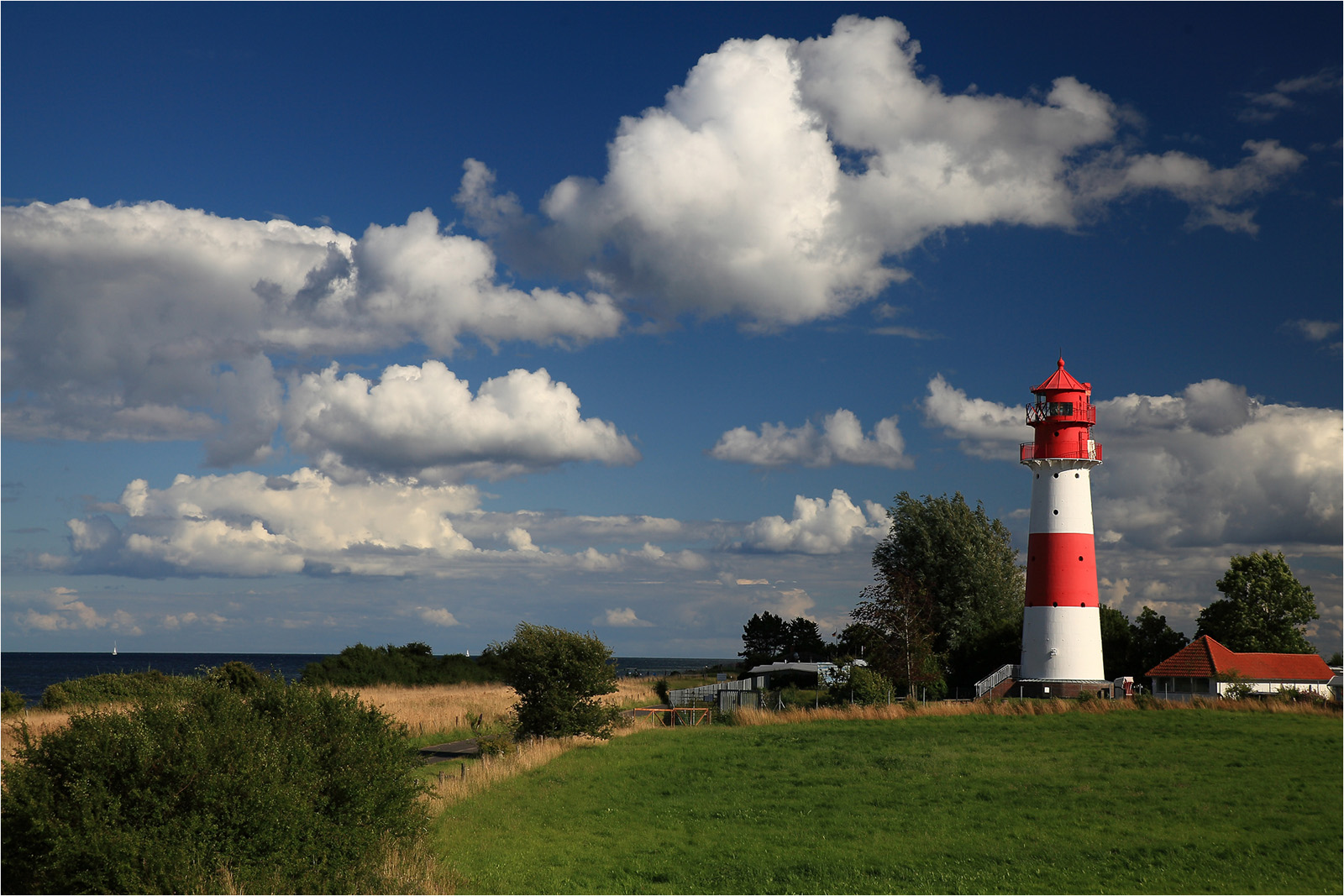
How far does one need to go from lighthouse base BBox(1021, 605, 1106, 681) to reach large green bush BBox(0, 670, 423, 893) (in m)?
34.8

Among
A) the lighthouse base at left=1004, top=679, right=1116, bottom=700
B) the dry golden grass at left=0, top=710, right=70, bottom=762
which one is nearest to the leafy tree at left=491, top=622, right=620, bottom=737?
the dry golden grass at left=0, top=710, right=70, bottom=762

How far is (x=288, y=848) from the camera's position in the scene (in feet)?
36.5

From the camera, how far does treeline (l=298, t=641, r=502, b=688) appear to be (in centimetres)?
6567

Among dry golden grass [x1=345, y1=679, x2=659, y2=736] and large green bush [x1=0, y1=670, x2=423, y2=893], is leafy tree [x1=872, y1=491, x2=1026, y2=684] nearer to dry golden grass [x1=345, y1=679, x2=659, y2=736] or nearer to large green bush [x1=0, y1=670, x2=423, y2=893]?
dry golden grass [x1=345, y1=679, x2=659, y2=736]

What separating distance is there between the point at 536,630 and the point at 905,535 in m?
37.4

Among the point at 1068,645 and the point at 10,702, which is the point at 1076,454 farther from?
the point at 10,702

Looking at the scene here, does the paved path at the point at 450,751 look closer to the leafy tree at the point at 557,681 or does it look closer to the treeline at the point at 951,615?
the leafy tree at the point at 557,681

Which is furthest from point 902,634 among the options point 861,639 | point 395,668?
point 395,668

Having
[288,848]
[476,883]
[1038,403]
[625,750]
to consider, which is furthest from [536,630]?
[1038,403]

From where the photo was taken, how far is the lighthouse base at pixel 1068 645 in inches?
1607

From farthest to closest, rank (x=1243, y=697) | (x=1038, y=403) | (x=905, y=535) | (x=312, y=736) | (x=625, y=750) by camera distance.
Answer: (x=905, y=535) < (x=1038, y=403) < (x=1243, y=697) < (x=625, y=750) < (x=312, y=736)

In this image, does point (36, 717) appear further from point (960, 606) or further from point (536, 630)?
point (960, 606)

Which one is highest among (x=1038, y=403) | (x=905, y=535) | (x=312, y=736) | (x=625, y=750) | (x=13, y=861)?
(x=1038, y=403)

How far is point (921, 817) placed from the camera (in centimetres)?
1792
